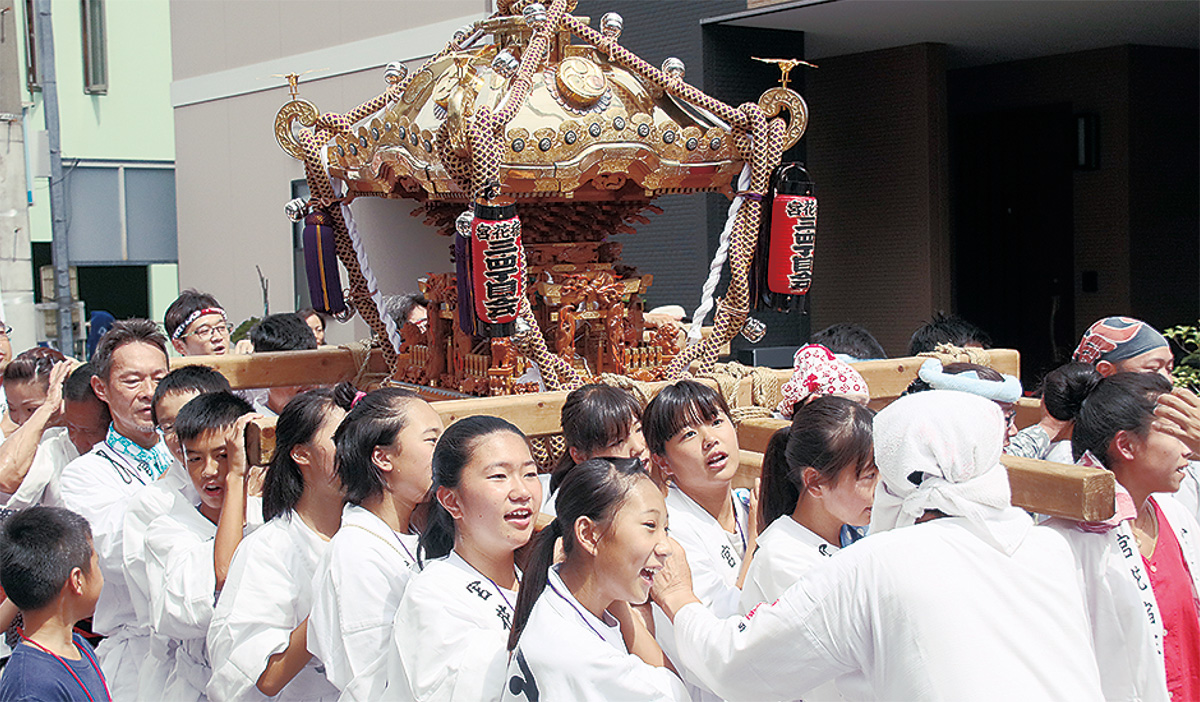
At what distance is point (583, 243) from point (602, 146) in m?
0.51

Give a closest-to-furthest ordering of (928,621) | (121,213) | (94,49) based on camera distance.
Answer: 1. (928,621)
2. (121,213)
3. (94,49)

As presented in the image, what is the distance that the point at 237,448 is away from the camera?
279 centimetres

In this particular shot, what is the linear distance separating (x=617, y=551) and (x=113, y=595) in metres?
1.70

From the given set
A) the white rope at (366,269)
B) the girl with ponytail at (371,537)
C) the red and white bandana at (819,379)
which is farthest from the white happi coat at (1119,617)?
the white rope at (366,269)

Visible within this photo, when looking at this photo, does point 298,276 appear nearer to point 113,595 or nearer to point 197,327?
point 197,327

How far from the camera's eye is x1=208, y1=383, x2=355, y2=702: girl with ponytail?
241 cm

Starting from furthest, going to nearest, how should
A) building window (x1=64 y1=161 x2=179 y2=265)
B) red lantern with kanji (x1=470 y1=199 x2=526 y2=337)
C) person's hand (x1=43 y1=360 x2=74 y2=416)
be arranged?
building window (x1=64 y1=161 x2=179 y2=265)
person's hand (x1=43 y1=360 x2=74 y2=416)
red lantern with kanji (x1=470 y1=199 x2=526 y2=337)

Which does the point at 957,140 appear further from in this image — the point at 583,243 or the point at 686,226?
the point at 583,243

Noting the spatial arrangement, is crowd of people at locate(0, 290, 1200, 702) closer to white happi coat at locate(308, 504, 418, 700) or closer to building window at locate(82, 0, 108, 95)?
white happi coat at locate(308, 504, 418, 700)

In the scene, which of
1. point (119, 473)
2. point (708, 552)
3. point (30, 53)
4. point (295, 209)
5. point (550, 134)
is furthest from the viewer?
point (30, 53)

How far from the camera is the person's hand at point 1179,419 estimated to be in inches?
94.3

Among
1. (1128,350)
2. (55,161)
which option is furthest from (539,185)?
(55,161)

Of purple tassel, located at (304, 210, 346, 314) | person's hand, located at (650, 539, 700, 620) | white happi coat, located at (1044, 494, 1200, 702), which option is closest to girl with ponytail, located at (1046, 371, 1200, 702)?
white happi coat, located at (1044, 494, 1200, 702)

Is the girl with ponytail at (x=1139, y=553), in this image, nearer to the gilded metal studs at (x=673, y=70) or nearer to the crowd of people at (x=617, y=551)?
the crowd of people at (x=617, y=551)
